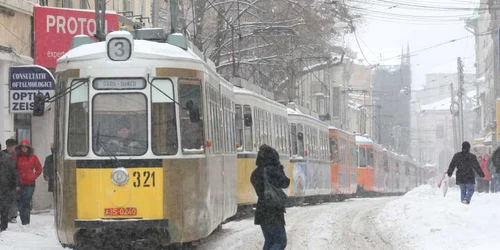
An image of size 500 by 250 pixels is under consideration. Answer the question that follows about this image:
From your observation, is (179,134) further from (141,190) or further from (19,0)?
(19,0)

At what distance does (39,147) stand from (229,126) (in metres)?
9.72

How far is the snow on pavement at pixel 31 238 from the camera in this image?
15.9 meters

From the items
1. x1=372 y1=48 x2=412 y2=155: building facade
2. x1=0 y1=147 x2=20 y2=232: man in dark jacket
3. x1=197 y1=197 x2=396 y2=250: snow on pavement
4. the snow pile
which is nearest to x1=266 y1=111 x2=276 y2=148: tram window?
x1=197 y1=197 x2=396 y2=250: snow on pavement

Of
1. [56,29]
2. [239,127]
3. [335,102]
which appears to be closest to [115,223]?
[239,127]

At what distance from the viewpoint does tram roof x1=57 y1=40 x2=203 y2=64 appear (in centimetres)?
1420

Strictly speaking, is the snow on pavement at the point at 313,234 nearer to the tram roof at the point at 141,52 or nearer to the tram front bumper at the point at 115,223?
the tram front bumper at the point at 115,223

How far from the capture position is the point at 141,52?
14.2 m

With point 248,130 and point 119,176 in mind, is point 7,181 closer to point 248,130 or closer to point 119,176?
point 119,176

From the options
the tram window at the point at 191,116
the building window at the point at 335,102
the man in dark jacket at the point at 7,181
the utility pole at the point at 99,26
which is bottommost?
→ the man in dark jacket at the point at 7,181

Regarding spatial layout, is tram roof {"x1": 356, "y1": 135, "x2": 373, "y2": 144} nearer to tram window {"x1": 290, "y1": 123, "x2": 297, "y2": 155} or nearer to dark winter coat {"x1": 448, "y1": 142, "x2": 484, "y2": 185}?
tram window {"x1": 290, "y1": 123, "x2": 297, "y2": 155}

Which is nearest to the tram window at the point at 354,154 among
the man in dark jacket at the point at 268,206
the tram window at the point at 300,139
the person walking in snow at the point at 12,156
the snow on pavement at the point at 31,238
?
the tram window at the point at 300,139

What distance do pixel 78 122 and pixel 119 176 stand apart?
0.94 meters

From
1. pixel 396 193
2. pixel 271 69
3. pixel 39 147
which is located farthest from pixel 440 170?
pixel 39 147

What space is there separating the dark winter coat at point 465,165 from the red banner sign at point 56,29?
8812 millimetres
